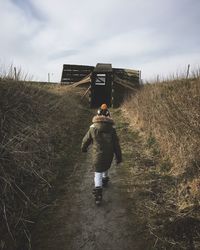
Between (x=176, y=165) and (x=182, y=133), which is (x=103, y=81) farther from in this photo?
(x=176, y=165)

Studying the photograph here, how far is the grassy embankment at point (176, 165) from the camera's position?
193 inches

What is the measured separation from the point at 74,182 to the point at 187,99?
131 inches

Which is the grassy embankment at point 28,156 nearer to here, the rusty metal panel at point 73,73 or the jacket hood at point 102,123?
the jacket hood at point 102,123

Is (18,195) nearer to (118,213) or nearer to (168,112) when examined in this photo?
(118,213)

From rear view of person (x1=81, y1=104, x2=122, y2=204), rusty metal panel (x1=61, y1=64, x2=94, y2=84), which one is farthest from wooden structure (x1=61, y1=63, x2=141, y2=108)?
rear view of person (x1=81, y1=104, x2=122, y2=204)

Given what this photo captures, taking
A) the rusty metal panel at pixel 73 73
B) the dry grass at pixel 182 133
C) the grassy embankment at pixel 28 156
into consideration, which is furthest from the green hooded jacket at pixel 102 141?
the rusty metal panel at pixel 73 73

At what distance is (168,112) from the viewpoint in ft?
27.0

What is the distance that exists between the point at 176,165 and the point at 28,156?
11.2ft

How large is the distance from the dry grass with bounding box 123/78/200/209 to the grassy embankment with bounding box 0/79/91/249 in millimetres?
2620

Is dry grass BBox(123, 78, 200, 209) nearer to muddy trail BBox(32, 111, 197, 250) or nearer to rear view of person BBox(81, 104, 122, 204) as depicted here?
muddy trail BBox(32, 111, 197, 250)

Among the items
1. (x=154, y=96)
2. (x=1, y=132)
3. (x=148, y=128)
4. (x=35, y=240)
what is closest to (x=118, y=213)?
(x=35, y=240)

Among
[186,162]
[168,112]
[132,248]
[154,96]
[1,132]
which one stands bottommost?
[132,248]

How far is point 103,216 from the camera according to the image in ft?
17.9

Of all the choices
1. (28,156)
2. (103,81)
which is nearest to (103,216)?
(28,156)
